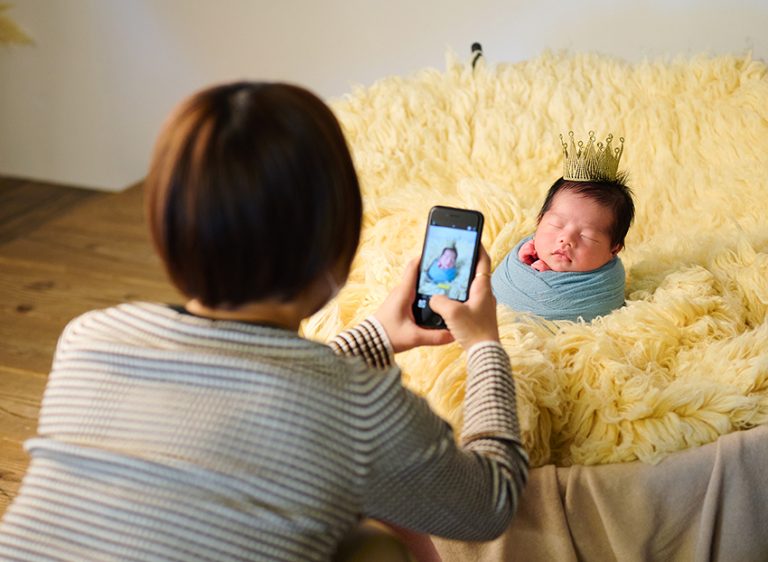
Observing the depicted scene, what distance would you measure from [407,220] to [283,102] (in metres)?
0.87

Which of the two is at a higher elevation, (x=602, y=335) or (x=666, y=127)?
(x=666, y=127)

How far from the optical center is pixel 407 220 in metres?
1.54

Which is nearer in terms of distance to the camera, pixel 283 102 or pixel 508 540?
pixel 283 102

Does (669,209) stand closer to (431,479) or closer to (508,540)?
(508,540)

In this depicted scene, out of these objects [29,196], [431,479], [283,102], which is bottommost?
[29,196]

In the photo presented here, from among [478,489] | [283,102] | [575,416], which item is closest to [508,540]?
[575,416]

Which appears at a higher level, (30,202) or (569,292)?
(569,292)

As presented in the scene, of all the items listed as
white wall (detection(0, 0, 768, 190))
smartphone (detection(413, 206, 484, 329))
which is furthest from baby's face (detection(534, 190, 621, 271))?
white wall (detection(0, 0, 768, 190))

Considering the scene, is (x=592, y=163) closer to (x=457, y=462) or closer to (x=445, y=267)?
(x=445, y=267)

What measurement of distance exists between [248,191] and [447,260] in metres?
0.39

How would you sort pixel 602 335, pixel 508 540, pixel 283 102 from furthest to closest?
1. pixel 602 335
2. pixel 508 540
3. pixel 283 102

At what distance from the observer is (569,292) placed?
4.30ft

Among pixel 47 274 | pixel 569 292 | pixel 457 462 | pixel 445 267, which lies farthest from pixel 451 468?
pixel 47 274

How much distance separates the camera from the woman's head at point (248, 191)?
66cm
